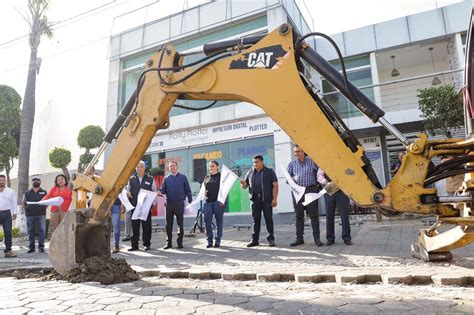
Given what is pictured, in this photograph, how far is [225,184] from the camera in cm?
782

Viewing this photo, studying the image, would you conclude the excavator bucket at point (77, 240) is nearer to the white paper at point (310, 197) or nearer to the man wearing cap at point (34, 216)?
the white paper at point (310, 197)

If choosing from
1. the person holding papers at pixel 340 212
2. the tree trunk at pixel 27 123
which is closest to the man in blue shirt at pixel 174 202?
the person holding papers at pixel 340 212

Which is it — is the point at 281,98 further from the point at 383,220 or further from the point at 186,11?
the point at 186,11

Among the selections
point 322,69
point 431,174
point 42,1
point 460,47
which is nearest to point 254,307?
point 431,174

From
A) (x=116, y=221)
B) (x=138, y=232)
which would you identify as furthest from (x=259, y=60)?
(x=116, y=221)

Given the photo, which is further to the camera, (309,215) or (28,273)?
(309,215)

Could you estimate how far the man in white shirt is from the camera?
794cm

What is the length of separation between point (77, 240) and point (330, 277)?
3.10 m

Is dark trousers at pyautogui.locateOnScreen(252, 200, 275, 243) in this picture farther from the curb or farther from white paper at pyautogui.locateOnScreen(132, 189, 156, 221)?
the curb

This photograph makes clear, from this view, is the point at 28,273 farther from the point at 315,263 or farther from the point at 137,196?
the point at 315,263

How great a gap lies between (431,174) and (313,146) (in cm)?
102

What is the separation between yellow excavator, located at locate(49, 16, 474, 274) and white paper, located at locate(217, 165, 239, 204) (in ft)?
10.1

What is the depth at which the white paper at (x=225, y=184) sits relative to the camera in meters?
7.54

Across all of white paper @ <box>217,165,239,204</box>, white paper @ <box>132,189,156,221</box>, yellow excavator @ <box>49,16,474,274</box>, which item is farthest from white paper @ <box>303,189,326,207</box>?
white paper @ <box>132,189,156,221</box>
